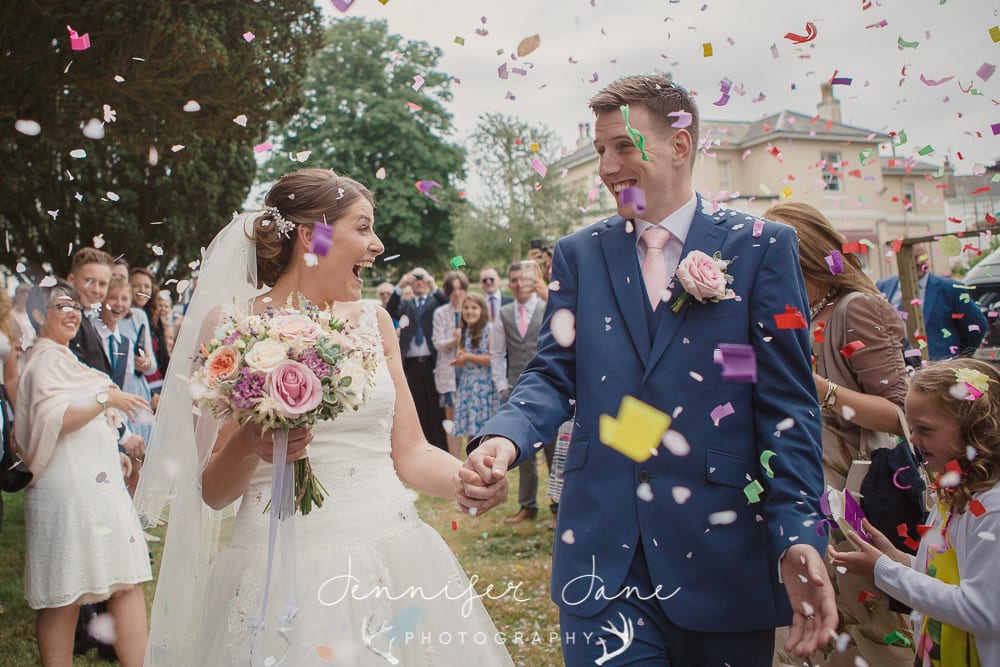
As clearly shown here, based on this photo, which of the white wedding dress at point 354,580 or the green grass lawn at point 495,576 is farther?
the green grass lawn at point 495,576

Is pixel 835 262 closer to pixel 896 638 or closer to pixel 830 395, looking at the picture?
pixel 830 395

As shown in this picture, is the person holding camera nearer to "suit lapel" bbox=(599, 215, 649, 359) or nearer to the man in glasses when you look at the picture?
the man in glasses

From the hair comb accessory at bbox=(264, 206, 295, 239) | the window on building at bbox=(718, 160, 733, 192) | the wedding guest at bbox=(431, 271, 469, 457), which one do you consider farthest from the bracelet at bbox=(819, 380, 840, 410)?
the window on building at bbox=(718, 160, 733, 192)

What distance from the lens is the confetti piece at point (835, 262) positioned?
11.0ft

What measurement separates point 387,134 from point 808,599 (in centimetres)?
3363

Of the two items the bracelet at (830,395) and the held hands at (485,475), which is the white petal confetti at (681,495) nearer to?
the held hands at (485,475)

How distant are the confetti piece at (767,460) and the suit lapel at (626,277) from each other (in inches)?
17.1

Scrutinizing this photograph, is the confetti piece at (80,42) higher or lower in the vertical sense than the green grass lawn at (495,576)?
higher

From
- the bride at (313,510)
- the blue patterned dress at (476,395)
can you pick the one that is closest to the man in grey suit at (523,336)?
the blue patterned dress at (476,395)

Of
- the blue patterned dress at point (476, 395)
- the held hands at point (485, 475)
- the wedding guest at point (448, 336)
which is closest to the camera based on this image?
the held hands at point (485, 475)

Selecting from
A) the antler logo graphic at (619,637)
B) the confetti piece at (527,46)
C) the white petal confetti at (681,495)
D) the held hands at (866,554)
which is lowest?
the antler logo graphic at (619,637)

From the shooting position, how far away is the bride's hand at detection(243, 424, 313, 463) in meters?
2.54

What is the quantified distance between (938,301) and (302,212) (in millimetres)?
7356

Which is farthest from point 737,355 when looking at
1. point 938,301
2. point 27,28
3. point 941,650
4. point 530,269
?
point 27,28
